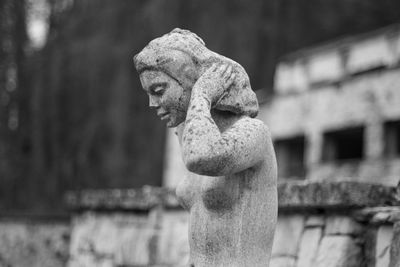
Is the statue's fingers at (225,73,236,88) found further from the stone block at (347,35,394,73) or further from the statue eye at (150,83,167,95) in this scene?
the stone block at (347,35,394,73)

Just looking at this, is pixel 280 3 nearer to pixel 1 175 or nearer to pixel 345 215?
pixel 1 175

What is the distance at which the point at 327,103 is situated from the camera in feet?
46.8

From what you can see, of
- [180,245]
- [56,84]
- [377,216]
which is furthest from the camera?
[56,84]

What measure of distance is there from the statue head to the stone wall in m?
1.33

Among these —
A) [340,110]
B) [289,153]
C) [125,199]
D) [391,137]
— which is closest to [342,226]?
[125,199]

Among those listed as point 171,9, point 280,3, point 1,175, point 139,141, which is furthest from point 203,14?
point 1,175

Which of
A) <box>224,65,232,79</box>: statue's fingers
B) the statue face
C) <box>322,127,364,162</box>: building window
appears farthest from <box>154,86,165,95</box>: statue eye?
<box>322,127,364,162</box>: building window

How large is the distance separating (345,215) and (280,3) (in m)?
17.4

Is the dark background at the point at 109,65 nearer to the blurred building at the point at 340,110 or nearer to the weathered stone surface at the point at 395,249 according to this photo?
the blurred building at the point at 340,110

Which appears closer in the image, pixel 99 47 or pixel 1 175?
pixel 1 175

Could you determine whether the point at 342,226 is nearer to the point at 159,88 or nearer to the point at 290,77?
the point at 159,88

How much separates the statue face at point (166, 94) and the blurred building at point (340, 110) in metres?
8.87

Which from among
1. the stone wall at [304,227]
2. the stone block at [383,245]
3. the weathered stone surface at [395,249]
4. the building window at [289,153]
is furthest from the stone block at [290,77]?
the weathered stone surface at [395,249]

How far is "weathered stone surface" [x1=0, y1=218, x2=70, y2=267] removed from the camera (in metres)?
8.12
